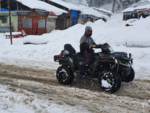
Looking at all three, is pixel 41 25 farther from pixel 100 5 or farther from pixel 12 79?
pixel 100 5

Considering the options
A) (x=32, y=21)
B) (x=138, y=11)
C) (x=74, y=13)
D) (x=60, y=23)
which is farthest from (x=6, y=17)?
(x=138, y=11)

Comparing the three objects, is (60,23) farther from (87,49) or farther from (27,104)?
(27,104)

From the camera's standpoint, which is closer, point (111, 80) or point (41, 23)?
point (111, 80)

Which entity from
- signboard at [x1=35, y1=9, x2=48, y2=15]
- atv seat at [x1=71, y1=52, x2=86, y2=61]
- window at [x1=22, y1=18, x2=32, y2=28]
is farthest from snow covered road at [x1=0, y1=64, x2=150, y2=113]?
window at [x1=22, y1=18, x2=32, y2=28]

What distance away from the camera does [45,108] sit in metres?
3.35

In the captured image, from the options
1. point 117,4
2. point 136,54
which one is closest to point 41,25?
point 136,54

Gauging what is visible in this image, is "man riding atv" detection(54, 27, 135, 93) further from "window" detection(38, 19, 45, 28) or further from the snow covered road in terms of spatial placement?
"window" detection(38, 19, 45, 28)

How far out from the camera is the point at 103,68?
4.54m

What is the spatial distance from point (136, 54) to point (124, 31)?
3.83m

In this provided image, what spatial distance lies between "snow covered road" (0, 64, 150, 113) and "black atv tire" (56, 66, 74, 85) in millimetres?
179

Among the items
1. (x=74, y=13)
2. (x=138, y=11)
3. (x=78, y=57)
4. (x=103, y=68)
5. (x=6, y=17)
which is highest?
(x=138, y=11)

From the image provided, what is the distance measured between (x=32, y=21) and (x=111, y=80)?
19656mm

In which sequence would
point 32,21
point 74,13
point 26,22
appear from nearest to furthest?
point 32,21 → point 26,22 → point 74,13

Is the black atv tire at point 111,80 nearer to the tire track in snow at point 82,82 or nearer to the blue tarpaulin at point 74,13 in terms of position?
the tire track in snow at point 82,82
